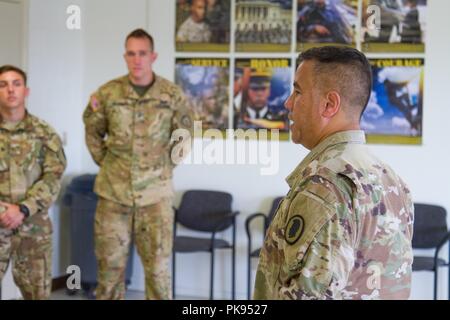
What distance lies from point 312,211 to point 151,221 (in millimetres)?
2397

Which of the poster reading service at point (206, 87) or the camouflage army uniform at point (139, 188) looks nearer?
the camouflage army uniform at point (139, 188)

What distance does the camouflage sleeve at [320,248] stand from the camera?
140 centimetres

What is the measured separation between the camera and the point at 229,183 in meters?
4.91

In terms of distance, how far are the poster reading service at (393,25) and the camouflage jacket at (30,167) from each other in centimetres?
215

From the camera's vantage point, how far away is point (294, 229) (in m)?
1.43

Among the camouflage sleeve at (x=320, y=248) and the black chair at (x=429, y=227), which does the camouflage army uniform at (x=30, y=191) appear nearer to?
the black chair at (x=429, y=227)

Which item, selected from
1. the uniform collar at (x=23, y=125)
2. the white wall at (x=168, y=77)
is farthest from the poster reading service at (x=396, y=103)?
the uniform collar at (x=23, y=125)

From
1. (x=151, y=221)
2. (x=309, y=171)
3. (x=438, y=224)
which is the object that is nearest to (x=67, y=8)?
(x=151, y=221)

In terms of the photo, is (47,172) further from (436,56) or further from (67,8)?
(436,56)

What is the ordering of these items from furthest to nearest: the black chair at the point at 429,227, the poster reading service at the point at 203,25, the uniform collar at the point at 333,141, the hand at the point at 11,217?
the poster reading service at the point at 203,25 → the black chair at the point at 429,227 → the hand at the point at 11,217 → the uniform collar at the point at 333,141

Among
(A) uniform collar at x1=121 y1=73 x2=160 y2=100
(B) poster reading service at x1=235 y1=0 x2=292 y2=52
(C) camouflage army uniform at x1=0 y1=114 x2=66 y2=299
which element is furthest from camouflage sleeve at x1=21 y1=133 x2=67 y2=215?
(B) poster reading service at x1=235 y1=0 x2=292 y2=52

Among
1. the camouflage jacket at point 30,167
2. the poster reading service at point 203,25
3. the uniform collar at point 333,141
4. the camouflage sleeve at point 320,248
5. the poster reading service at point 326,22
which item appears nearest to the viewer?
the camouflage sleeve at point 320,248

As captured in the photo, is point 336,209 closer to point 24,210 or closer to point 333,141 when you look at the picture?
point 333,141

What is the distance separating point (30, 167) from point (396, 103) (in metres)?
2.33
